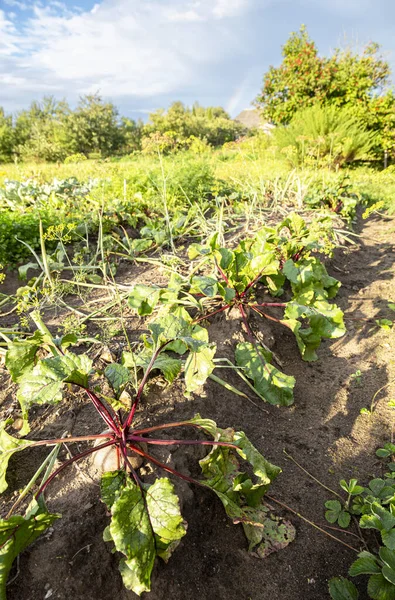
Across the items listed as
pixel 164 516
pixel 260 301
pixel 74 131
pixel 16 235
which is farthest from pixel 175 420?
pixel 74 131

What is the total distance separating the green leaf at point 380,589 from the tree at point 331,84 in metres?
11.5

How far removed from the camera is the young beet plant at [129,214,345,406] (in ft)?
5.67

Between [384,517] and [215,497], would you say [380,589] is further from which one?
[215,497]

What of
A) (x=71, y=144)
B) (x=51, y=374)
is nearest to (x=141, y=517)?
(x=51, y=374)

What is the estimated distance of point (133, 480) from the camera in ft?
3.74

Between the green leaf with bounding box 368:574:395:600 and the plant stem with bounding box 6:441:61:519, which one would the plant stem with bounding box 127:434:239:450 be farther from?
the green leaf with bounding box 368:574:395:600

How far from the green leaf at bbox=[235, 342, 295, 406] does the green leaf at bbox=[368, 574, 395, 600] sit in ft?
2.34

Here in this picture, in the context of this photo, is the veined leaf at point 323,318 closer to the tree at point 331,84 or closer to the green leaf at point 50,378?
the green leaf at point 50,378

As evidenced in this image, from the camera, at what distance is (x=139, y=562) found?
884 mm

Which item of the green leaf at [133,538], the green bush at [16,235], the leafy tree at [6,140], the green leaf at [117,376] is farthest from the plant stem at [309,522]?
the leafy tree at [6,140]

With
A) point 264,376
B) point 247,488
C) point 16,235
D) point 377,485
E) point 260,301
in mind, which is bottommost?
point 377,485

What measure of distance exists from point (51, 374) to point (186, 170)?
14.4 feet

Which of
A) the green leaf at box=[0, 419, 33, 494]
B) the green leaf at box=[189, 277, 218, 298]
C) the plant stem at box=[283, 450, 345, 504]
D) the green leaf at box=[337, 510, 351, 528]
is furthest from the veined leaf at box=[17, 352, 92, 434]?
the green leaf at box=[337, 510, 351, 528]

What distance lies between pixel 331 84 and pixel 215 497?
1340 cm
